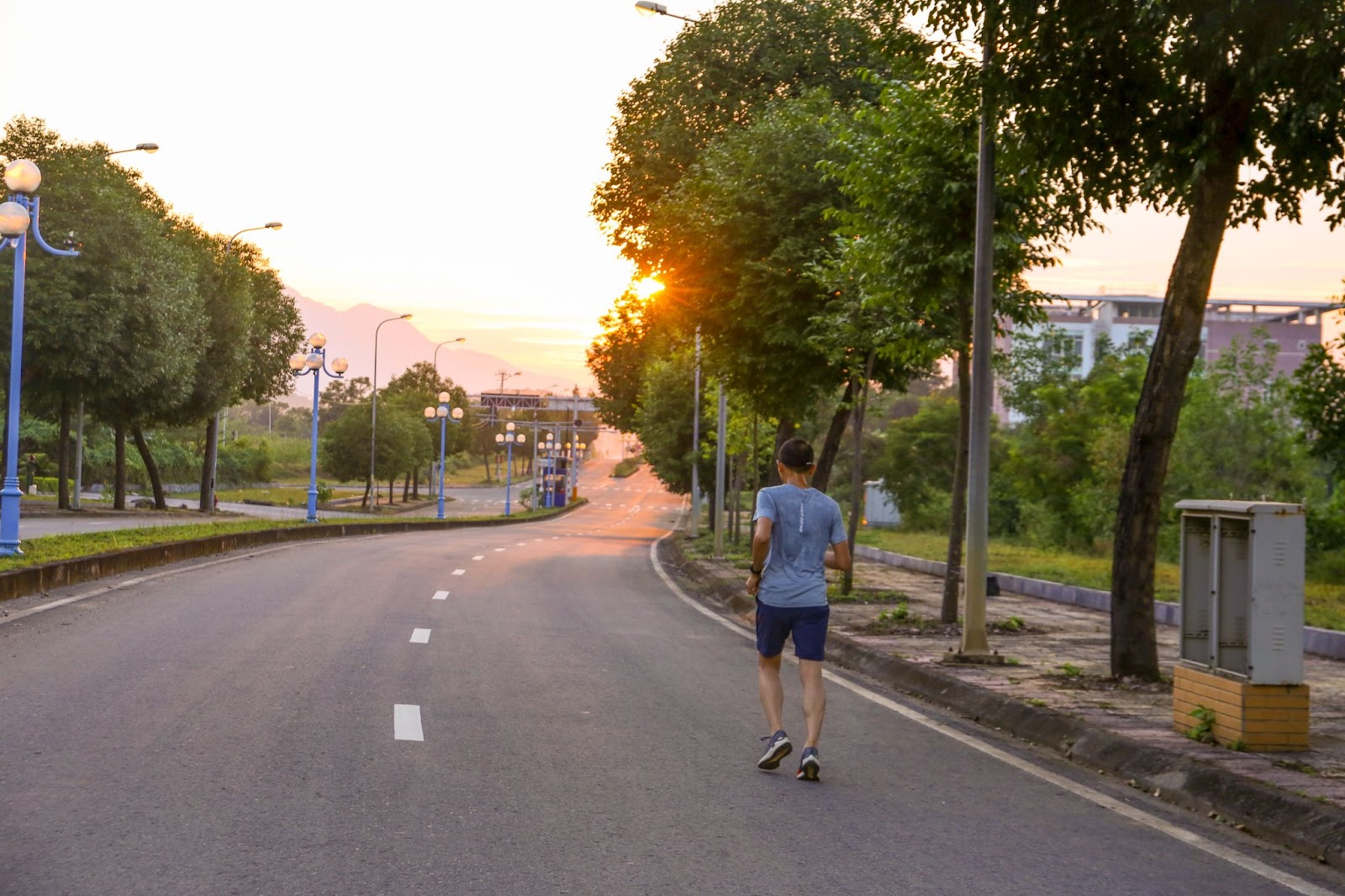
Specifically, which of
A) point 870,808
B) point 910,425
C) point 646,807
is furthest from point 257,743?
point 910,425

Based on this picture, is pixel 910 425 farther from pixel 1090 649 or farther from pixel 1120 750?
pixel 1120 750

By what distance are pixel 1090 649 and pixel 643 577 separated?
14.1 m

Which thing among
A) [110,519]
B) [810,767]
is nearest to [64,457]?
[110,519]

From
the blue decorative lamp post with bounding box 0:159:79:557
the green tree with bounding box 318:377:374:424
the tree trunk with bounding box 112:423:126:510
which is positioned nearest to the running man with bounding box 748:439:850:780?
the blue decorative lamp post with bounding box 0:159:79:557

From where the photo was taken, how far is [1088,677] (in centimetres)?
1209

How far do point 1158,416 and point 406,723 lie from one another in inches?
244

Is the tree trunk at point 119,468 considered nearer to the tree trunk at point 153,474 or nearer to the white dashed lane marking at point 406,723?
the tree trunk at point 153,474

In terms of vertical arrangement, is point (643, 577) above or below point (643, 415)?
below

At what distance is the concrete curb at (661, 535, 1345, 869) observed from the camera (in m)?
7.00

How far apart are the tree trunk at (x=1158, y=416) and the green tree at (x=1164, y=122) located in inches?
0.5

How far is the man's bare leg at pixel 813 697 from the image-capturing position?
806 centimetres

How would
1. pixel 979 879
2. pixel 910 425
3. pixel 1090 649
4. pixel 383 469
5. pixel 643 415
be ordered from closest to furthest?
pixel 979 879 → pixel 1090 649 → pixel 643 415 → pixel 910 425 → pixel 383 469

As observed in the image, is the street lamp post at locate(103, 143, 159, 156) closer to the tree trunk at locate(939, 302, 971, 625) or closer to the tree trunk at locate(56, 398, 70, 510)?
the tree trunk at locate(56, 398, 70, 510)

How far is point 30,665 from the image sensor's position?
35.2ft
